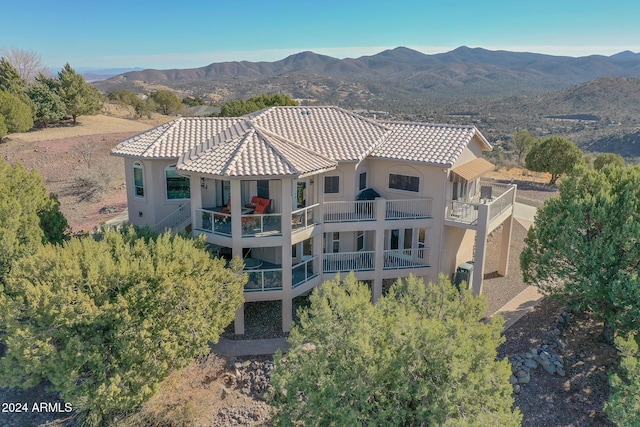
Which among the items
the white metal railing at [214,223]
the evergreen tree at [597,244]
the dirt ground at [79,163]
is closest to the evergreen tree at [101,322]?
the white metal railing at [214,223]

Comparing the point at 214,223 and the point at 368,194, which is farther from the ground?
the point at 368,194

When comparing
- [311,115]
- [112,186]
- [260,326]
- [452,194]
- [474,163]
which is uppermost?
[311,115]

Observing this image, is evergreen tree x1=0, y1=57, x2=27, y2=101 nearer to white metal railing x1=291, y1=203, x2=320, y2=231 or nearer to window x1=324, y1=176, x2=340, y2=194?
window x1=324, y1=176, x2=340, y2=194

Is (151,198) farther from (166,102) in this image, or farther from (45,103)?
(166,102)

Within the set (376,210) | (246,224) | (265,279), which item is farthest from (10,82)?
(376,210)

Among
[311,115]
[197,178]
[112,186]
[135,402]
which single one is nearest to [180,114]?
[112,186]

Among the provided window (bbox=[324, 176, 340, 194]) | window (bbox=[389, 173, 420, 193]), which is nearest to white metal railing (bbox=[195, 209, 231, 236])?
window (bbox=[324, 176, 340, 194])

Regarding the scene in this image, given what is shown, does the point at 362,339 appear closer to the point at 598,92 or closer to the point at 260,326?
the point at 260,326
